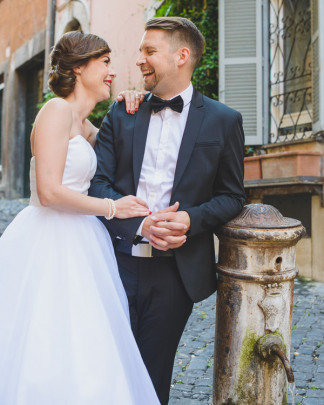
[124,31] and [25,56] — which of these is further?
[25,56]

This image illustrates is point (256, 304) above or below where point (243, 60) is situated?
below

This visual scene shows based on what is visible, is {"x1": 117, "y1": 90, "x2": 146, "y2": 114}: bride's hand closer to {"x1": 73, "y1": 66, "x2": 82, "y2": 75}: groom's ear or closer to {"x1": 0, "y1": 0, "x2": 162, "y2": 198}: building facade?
{"x1": 73, "y1": 66, "x2": 82, "y2": 75}: groom's ear

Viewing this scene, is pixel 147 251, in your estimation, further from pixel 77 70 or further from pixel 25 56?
pixel 25 56

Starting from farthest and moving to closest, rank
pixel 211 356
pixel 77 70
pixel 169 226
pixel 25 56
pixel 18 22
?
pixel 18 22, pixel 25 56, pixel 211 356, pixel 77 70, pixel 169 226

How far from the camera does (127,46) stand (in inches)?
371

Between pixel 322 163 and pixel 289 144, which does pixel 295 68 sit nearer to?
pixel 289 144

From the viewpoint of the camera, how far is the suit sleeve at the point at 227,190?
6.74ft

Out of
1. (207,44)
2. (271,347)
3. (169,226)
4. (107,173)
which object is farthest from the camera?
(207,44)

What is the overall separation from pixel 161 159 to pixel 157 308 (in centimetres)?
67

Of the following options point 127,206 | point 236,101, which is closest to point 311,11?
point 236,101

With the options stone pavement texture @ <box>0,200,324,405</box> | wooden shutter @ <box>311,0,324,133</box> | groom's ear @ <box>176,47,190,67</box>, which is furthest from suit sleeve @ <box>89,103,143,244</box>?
wooden shutter @ <box>311,0,324,133</box>

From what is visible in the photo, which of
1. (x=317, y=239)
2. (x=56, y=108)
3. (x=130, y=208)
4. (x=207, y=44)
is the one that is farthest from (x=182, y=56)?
(x=207, y=44)

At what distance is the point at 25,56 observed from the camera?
13.7m

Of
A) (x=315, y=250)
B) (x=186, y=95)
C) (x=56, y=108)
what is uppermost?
(x=186, y=95)
